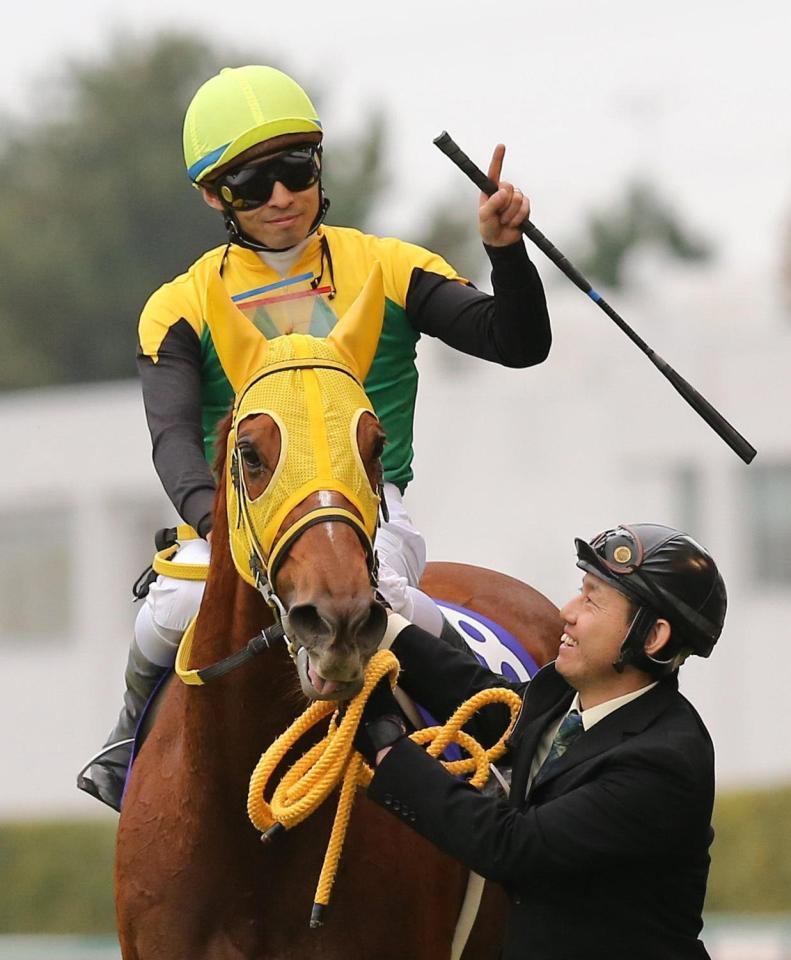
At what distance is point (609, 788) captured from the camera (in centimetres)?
388

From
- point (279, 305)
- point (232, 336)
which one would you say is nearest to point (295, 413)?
point (232, 336)

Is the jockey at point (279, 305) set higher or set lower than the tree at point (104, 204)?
lower

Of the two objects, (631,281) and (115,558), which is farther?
(631,281)

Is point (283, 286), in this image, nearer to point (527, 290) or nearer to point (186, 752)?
point (527, 290)

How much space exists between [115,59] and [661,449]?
29946 millimetres

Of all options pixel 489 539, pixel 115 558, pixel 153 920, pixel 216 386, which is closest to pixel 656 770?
pixel 153 920

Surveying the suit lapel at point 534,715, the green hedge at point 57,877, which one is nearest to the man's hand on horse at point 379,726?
the suit lapel at point 534,715

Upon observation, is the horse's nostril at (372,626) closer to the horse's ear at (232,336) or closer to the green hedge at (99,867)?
the horse's ear at (232,336)

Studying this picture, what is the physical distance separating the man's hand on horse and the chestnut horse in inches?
8.2

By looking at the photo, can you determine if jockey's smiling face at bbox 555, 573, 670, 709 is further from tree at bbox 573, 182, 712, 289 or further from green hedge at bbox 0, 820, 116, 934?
tree at bbox 573, 182, 712, 289

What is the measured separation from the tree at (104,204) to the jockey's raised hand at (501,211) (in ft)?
110

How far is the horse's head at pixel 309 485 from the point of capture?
3.61 metres

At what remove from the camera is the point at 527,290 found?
15.1ft

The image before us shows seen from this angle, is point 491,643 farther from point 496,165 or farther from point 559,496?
point 559,496
